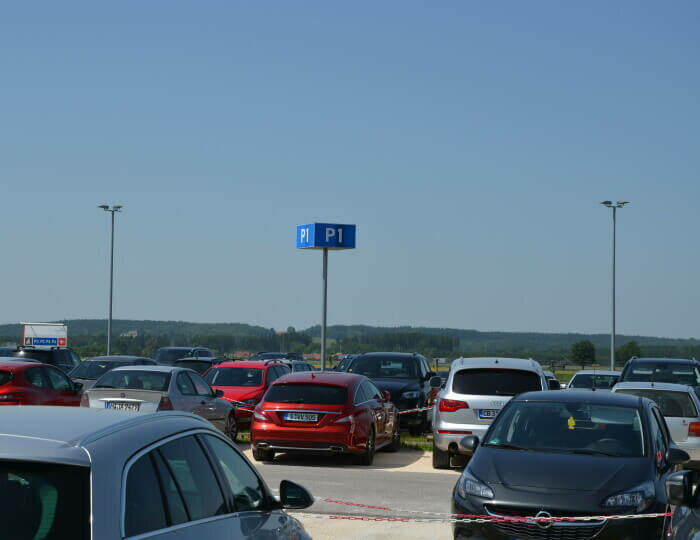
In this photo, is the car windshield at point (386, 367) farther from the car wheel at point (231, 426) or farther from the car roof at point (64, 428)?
the car roof at point (64, 428)

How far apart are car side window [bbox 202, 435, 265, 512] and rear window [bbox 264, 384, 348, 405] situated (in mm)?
11123

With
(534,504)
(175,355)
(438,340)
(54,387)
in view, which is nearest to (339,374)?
(54,387)

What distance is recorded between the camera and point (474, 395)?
15883 mm

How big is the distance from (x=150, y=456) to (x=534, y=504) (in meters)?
4.84

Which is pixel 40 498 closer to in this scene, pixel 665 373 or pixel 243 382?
pixel 243 382

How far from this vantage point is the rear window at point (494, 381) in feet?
52.3

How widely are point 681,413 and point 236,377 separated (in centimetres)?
1056

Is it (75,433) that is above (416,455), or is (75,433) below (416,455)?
above

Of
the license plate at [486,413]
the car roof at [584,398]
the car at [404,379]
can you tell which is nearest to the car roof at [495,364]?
the license plate at [486,413]

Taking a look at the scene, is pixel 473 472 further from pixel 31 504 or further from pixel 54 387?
pixel 54 387

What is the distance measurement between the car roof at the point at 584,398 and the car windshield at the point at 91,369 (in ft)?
50.1

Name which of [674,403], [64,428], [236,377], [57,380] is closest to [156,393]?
[57,380]

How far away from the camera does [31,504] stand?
12.3 ft

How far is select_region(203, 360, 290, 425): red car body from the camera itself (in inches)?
853
